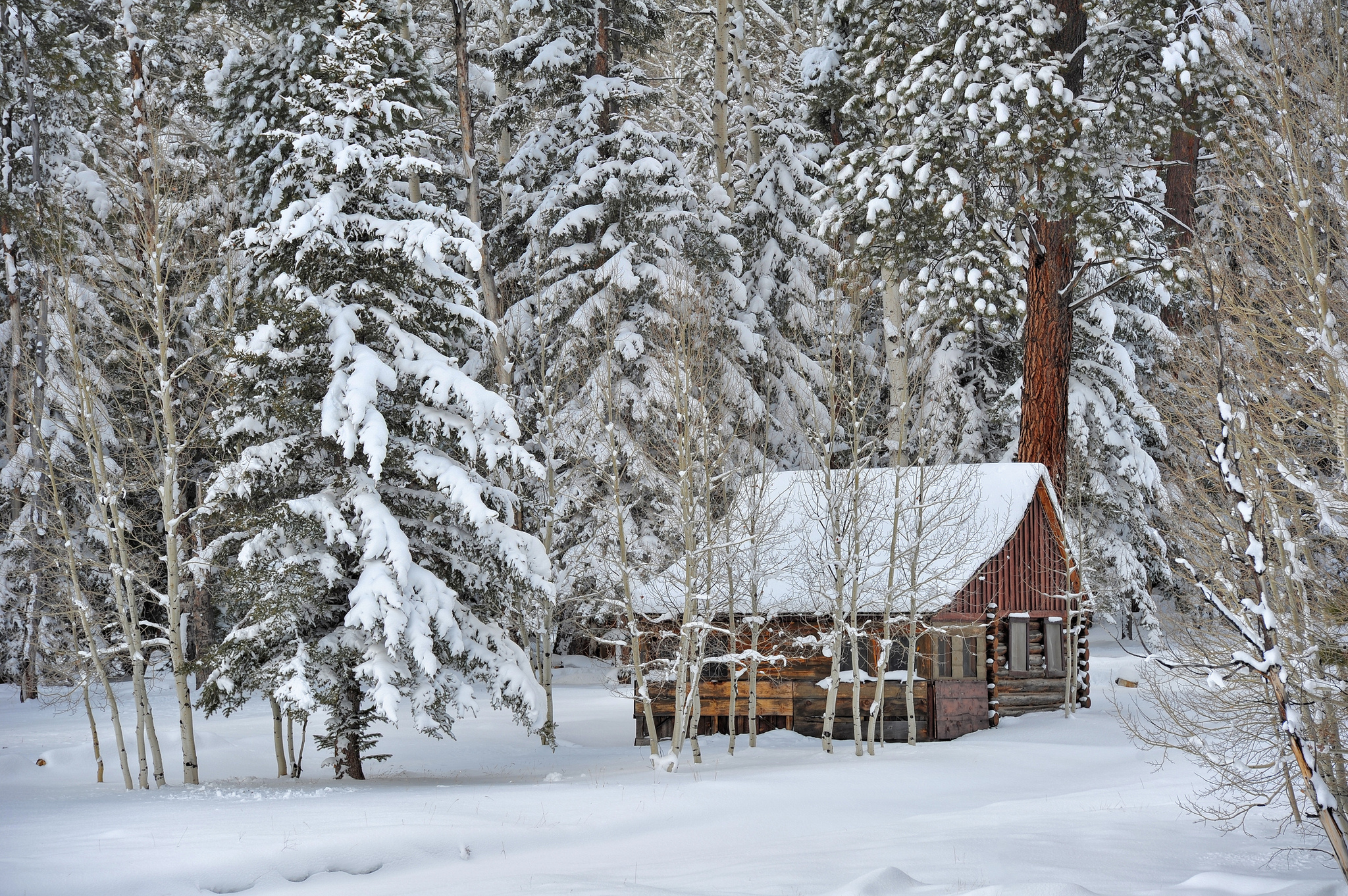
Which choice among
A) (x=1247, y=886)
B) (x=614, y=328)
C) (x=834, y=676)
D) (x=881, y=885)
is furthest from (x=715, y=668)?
(x=1247, y=886)

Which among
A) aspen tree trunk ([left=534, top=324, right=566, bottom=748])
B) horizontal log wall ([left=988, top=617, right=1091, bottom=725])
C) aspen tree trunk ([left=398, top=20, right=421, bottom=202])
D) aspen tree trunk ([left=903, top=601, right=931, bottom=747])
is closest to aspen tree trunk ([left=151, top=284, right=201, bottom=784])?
aspen tree trunk ([left=534, top=324, right=566, bottom=748])

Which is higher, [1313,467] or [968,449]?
[968,449]

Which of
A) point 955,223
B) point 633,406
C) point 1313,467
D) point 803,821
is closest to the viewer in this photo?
point 1313,467

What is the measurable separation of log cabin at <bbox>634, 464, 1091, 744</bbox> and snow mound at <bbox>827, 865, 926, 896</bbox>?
24.7ft

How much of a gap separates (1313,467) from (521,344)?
18.6 m

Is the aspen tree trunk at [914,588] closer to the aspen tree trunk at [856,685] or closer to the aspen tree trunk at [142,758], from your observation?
the aspen tree trunk at [856,685]

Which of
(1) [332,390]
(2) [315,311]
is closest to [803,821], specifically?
(1) [332,390]

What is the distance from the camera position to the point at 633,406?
24.6m

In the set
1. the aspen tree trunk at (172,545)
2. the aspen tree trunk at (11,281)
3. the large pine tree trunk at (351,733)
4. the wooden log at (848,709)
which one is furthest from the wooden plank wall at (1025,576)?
the aspen tree trunk at (11,281)

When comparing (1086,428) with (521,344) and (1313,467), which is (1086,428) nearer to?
(521,344)

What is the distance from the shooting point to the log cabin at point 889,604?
19.0 m

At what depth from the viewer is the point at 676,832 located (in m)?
12.7

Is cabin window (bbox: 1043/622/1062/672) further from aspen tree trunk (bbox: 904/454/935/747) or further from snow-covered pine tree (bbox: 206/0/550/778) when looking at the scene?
snow-covered pine tree (bbox: 206/0/550/778)

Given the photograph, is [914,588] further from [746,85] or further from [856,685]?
[746,85]
